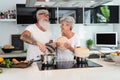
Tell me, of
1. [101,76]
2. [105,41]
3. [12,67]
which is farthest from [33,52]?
[105,41]

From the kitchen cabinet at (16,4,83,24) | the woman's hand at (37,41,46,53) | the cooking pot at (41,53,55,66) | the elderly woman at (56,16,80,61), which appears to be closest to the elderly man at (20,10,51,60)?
the woman's hand at (37,41,46,53)

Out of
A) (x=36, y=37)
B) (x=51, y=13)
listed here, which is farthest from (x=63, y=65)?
(x=51, y=13)

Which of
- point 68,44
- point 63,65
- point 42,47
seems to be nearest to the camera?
point 63,65

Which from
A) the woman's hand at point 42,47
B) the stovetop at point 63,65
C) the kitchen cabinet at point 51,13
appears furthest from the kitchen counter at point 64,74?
the kitchen cabinet at point 51,13

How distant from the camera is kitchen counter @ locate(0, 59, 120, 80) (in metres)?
1.69

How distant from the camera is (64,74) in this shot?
5.88ft

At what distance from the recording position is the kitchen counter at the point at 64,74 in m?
1.69

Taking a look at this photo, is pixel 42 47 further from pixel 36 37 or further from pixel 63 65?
pixel 63 65

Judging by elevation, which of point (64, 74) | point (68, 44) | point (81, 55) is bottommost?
point (64, 74)

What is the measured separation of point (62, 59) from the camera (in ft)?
8.29

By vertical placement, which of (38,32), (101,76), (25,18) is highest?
(25,18)

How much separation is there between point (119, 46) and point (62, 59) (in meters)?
Answer: 2.47

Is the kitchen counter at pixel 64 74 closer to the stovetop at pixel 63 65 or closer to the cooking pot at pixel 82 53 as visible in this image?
the stovetop at pixel 63 65

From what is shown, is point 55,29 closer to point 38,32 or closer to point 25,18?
point 25,18
